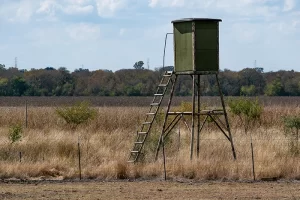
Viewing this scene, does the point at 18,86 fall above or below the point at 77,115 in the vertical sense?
above

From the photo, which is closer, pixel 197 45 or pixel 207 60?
pixel 197 45

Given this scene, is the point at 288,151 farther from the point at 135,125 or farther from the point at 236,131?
the point at 135,125

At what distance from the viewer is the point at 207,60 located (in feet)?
90.1

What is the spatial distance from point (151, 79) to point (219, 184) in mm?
75528

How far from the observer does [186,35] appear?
27.5 meters

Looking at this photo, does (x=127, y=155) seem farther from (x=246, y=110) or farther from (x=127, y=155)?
(x=246, y=110)

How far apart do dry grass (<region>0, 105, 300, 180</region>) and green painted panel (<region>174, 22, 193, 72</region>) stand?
305cm

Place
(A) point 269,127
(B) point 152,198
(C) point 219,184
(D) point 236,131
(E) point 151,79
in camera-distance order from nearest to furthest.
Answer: (B) point 152,198 < (C) point 219,184 < (D) point 236,131 < (A) point 269,127 < (E) point 151,79

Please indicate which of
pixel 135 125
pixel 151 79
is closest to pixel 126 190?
pixel 135 125

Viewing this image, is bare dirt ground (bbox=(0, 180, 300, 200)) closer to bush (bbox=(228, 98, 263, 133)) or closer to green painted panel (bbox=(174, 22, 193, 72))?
green painted panel (bbox=(174, 22, 193, 72))

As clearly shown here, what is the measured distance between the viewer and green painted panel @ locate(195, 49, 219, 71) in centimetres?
2728

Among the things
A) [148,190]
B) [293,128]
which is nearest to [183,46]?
[293,128]

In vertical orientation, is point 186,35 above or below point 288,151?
above

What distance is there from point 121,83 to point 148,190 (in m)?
85.6
